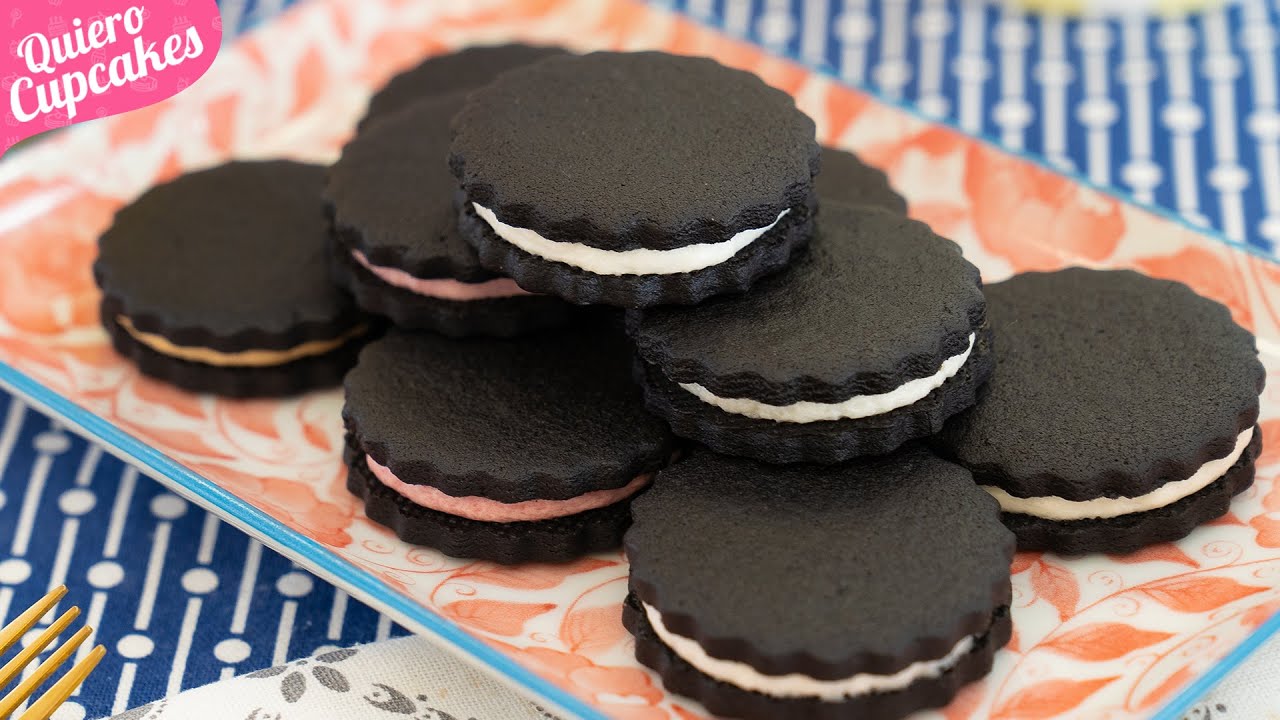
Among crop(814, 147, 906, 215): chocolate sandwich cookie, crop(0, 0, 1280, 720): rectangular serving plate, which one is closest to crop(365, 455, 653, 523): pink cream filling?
crop(0, 0, 1280, 720): rectangular serving plate

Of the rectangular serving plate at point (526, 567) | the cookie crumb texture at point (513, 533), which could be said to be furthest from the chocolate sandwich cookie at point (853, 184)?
the cookie crumb texture at point (513, 533)

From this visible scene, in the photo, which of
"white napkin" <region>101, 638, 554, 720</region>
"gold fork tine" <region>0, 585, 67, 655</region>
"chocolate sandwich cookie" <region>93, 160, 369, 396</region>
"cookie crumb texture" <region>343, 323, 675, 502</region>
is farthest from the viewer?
"chocolate sandwich cookie" <region>93, 160, 369, 396</region>

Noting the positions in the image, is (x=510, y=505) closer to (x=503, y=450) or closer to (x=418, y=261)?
(x=503, y=450)

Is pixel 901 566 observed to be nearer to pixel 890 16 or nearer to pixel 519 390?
pixel 519 390

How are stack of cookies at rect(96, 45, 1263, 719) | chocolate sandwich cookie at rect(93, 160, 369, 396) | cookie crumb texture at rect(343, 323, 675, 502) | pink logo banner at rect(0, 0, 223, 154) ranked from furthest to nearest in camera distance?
chocolate sandwich cookie at rect(93, 160, 369, 396) → pink logo banner at rect(0, 0, 223, 154) → cookie crumb texture at rect(343, 323, 675, 502) → stack of cookies at rect(96, 45, 1263, 719)

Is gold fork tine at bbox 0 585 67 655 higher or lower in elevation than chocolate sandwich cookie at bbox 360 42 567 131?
lower

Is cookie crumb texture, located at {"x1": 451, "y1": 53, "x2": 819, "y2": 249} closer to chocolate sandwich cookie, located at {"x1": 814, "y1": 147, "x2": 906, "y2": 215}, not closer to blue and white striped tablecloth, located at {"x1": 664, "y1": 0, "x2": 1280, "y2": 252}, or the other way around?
chocolate sandwich cookie, located at {"x1": 814, "y1": 147, "x2": 906, "y2": 215}

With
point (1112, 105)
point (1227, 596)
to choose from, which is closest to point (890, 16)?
point (1112, 105)
